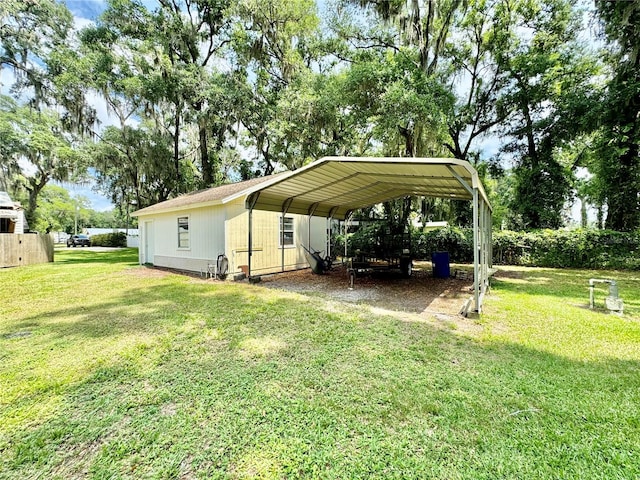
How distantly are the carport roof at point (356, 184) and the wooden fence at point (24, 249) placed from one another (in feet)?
33.5

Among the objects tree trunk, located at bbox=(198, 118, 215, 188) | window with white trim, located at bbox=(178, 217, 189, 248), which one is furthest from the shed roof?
tree trunk, located at bbox=(198, 118, 215, 188)

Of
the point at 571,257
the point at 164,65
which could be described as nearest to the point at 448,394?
the point at 571,257

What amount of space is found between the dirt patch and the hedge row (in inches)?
127

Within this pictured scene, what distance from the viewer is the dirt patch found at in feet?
19.3

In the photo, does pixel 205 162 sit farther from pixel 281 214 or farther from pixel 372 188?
pixel 372 188

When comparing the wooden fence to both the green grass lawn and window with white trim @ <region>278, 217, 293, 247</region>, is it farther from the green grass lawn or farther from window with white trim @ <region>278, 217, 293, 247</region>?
window with white trim @ <region>278, 217, 293, 247</region>

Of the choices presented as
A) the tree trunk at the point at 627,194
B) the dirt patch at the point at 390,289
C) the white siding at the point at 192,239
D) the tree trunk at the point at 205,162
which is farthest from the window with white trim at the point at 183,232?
the tree trunk at the point at 627,194

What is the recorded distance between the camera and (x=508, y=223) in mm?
17609

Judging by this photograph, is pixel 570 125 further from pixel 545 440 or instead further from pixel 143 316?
pixel 143 316

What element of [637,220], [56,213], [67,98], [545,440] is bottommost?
[545,440]

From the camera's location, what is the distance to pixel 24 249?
1227 cm

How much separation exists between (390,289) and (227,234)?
5097 millimetres

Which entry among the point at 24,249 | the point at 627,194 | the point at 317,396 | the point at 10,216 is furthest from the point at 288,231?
the point at 627,194

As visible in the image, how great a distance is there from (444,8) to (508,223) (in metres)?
12.1
